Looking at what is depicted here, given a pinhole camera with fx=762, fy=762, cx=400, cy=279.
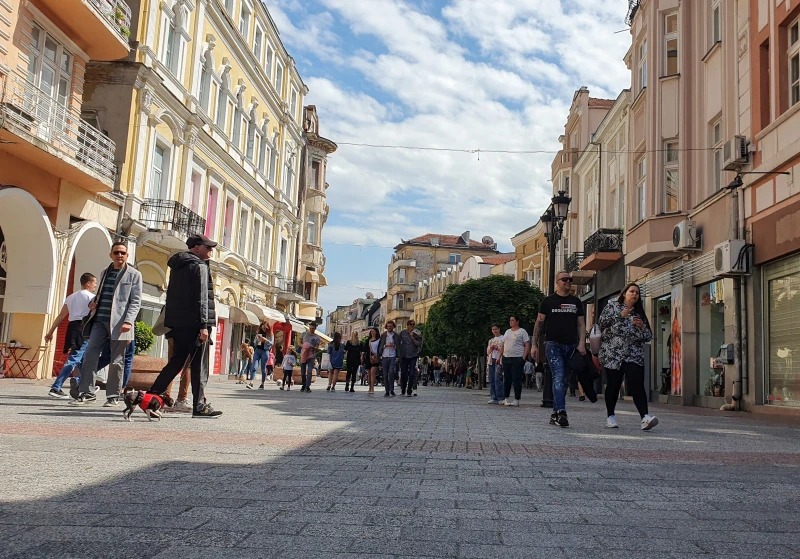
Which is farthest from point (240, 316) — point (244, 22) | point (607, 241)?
point (607, 241)

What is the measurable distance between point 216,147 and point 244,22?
6.69 meters

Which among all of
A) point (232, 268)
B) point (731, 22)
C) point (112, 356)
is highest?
point (731, 22)

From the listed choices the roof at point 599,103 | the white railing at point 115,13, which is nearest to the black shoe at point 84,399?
the white railing at point 115,13

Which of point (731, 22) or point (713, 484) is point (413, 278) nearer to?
point (731, 22)

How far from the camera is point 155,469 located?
468 cm

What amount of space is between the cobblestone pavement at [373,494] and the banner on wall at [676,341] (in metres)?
12.7

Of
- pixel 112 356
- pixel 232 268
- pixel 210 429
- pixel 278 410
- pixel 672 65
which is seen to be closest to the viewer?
pixel 210 429

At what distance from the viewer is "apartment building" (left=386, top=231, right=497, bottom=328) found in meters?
104

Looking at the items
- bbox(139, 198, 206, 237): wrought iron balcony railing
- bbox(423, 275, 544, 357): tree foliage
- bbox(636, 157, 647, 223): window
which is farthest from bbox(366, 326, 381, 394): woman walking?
bbox(423, 275, 544, 357): tree foliage

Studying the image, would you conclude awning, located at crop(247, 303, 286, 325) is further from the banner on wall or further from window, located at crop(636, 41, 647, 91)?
the banner on wall

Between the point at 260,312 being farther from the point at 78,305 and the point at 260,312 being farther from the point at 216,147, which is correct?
the point at 78,305

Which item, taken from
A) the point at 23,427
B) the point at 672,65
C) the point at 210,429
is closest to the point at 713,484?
the point at 210,429

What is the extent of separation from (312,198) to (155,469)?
1800 inches

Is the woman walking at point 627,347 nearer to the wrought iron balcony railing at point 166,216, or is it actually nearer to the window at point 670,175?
the window at point 670,175
